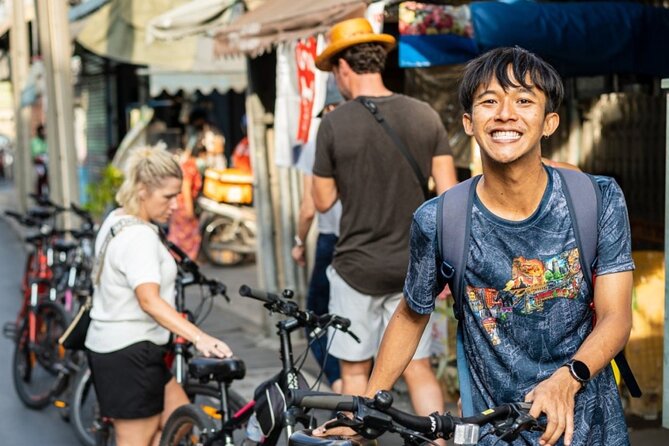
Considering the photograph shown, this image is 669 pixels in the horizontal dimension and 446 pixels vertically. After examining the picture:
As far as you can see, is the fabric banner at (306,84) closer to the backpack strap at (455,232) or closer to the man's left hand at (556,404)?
the backpack strap at (455,232)

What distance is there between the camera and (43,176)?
1070 inches

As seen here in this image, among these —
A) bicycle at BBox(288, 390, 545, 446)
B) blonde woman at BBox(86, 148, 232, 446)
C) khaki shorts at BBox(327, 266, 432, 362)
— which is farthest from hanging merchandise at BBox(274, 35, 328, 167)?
bicycle at BBox(288, 390, 545, 446)

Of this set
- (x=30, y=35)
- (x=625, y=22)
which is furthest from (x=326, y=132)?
(x=30, y=35)

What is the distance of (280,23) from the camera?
7320 millimetres

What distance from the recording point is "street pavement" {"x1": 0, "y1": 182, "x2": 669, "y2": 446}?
7109 millimetres

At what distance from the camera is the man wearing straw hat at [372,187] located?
17.6 feet

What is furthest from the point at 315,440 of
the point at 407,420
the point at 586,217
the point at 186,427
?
the point at 186,427

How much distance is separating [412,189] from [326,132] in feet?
1.54

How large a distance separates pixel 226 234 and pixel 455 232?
12180 millimetres

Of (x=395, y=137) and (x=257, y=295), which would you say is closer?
(x=257, y=295)

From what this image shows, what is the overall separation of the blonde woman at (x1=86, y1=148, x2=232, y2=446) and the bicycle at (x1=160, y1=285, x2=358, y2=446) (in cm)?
23

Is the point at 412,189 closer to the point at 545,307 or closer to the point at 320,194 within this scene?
the point at 320,194

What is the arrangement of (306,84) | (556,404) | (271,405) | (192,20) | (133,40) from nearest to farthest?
(556,404), (271,405), (306,84), (192,20), (133,40)

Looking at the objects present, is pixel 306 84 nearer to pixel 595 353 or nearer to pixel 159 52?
pixel 595 353
